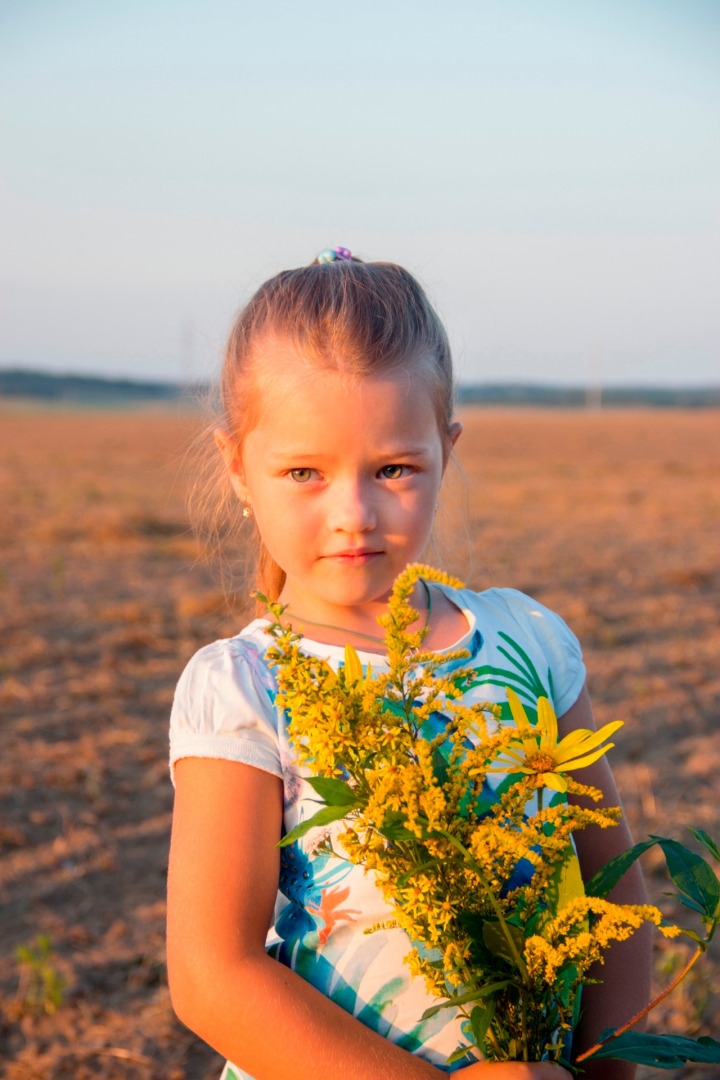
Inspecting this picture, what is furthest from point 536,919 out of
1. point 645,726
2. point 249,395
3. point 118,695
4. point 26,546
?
point 26,546

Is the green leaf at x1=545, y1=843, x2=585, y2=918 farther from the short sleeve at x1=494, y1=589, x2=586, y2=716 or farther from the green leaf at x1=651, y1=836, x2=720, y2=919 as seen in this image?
the short sleeve at x1=494, y1=589, x2=586, y2=716

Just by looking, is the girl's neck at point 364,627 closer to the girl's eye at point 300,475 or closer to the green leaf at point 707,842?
the girl's eye at point 300,475

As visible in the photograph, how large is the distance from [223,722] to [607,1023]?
2.28 ft

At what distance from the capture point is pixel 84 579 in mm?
7824

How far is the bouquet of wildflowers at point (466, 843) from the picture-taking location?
2.75 feet

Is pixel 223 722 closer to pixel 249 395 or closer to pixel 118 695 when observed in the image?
pixel 249 395

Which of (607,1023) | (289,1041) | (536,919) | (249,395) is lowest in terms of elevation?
(607,1023)

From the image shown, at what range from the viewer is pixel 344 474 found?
1272 mm

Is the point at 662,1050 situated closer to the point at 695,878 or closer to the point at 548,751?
the point at 695,878

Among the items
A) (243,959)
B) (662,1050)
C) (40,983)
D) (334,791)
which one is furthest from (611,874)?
(40,983)

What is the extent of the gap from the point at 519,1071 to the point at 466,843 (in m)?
0.29

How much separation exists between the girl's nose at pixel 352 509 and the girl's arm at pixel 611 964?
482 mm

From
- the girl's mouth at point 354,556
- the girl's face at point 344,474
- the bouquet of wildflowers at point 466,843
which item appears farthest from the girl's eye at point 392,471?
the bouquet of wildflowers at point 466,843

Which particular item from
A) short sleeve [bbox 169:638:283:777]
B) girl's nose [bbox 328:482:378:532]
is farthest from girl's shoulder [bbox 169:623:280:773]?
girl's nose [bbox 328:482:378:532]
